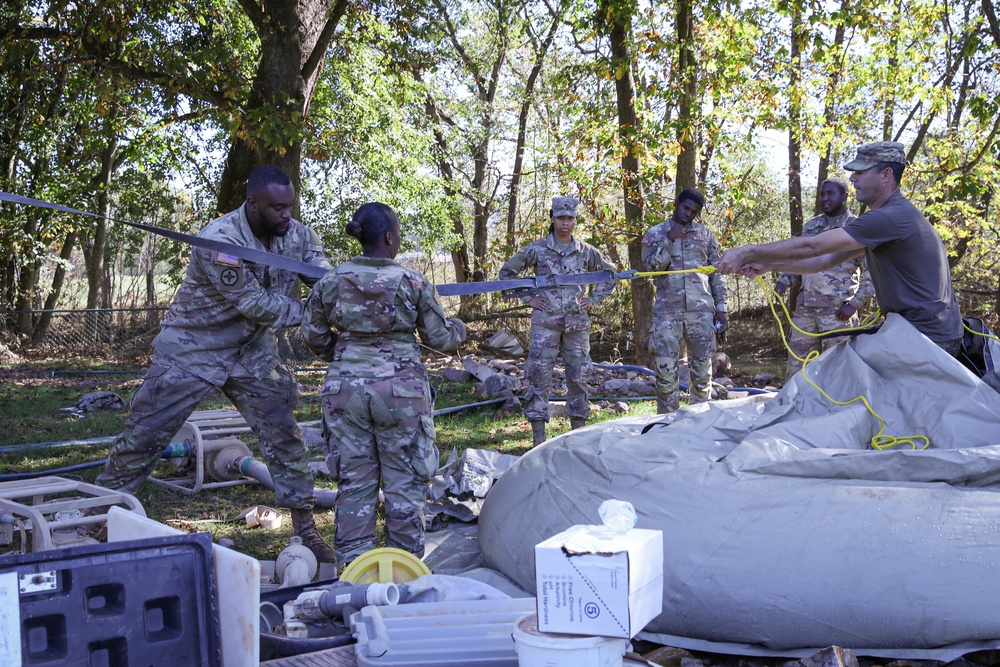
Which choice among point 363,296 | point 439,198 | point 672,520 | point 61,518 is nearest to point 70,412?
point 61,518

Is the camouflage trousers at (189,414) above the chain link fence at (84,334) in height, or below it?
below

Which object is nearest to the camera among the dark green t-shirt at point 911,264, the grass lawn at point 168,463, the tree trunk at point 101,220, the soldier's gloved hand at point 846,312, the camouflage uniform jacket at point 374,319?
the camouflage uniform jacket at point 374,319

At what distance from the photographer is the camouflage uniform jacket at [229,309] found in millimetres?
4023

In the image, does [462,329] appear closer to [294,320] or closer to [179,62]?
[294,320]

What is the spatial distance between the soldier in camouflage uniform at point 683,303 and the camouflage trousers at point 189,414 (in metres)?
3.55

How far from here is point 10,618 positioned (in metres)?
1.79

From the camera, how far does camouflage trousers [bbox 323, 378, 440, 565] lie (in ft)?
11.8

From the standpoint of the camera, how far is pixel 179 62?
8.89 meters

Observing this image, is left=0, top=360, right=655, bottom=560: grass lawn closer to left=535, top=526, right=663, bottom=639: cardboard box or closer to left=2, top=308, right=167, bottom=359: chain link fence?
left=2, top=308, right=167, bottom=359: chain link fence

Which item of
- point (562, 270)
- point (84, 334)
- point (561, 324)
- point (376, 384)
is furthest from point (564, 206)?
point (84, 334)

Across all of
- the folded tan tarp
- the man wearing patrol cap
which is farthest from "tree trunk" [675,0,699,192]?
the folded tan tarp

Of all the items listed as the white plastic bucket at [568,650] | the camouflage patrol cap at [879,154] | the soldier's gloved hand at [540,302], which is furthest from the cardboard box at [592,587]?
the soldier's gloved hand at [540,302]

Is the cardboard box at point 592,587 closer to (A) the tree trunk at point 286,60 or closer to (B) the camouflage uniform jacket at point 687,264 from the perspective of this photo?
(B) the camouflage uniform jacket at point 687,264

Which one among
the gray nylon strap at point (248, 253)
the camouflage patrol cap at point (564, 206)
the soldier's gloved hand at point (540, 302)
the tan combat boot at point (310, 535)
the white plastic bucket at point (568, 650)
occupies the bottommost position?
the tan combat boot at point (310, 535)
